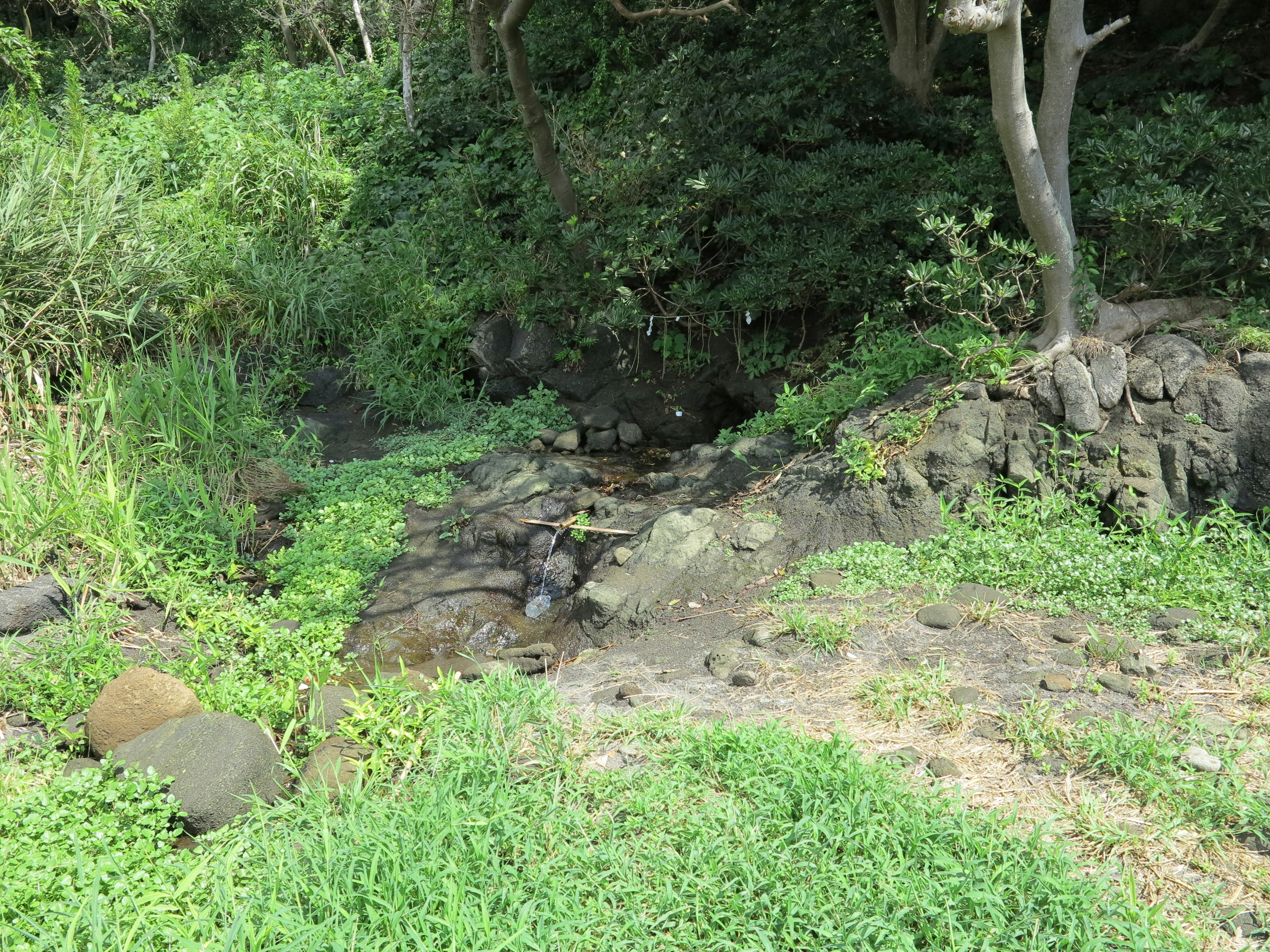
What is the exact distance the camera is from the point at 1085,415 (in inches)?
188

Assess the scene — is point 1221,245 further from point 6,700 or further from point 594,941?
point 6,700

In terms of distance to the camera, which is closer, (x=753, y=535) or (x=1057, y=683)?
(x=1057, y=683)

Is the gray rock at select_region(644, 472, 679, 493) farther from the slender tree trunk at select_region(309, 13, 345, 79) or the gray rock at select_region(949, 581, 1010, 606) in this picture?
the slender tree trunk at select_region(309, 13, 345, 79)

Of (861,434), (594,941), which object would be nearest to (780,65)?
(861,434)

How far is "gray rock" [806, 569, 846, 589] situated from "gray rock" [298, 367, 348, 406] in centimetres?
460

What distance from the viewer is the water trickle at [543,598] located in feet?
17.4

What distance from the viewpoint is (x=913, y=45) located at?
681 centimetres

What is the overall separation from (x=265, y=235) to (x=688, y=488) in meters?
5.22

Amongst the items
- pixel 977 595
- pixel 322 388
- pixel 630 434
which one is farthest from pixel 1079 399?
pixel 322 388

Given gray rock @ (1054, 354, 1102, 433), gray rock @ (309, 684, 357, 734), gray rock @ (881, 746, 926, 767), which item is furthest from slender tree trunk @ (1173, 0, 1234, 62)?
gray rock @ (309, 684, 357, 734)

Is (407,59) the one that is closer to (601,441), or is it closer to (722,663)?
(601,441)

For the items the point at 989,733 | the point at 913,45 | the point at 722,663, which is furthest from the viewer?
the point at 913,45

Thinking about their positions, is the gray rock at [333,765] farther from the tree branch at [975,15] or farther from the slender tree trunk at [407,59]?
the slender tree trunk at [407,59]

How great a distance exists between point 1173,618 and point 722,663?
6.21 ft
